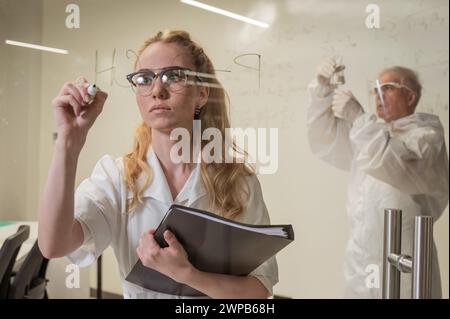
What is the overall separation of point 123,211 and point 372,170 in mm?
576

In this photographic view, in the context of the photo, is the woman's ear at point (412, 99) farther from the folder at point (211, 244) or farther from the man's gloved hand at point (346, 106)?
the folder at point (211, 244)

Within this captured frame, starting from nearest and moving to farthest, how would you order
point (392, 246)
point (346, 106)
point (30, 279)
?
1. point (392, 246)
2. point (346, 106)
3. point (30, 279)

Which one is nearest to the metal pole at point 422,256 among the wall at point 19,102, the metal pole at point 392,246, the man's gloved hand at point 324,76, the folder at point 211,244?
the metal pole at point 392,246

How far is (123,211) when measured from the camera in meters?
0.86

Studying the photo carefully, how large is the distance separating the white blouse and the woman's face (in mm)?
62

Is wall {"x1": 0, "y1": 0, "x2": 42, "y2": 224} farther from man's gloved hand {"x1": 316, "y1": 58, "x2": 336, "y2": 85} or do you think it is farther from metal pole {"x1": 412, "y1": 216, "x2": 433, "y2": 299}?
metal pole {"x1": 412, "y1": 216, "x2": 433, "y2": 299}

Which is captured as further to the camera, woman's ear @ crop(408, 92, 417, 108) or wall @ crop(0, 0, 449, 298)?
woman's ear @ crop(408, 92, 417, 108)

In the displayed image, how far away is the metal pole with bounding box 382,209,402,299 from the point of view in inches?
35.6

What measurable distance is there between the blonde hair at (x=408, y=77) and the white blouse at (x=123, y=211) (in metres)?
0.50

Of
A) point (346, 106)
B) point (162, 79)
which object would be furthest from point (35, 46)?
point (346, 106)

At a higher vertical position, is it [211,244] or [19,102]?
[19,102]

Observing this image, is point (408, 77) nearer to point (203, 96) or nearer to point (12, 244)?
point (203, 96)

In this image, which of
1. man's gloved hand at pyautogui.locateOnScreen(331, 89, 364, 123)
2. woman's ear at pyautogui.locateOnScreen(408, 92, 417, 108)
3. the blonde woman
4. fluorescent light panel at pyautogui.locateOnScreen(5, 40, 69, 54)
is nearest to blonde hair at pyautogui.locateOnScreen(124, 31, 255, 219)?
the blonde woman
